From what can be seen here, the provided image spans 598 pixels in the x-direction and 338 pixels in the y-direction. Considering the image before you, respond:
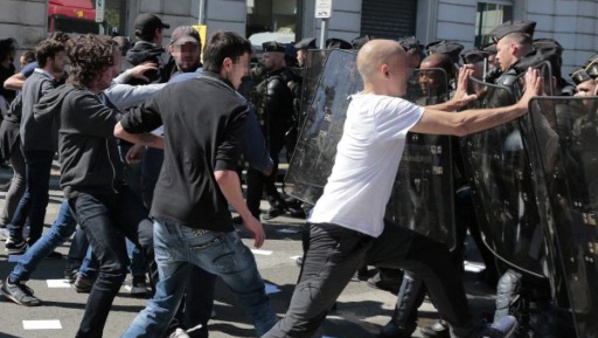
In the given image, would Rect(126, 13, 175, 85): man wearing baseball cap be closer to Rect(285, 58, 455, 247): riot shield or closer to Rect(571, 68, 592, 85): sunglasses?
Rect(285, 58, 455, 247): riot shield

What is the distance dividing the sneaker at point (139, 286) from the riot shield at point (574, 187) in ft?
Answer: 11.3

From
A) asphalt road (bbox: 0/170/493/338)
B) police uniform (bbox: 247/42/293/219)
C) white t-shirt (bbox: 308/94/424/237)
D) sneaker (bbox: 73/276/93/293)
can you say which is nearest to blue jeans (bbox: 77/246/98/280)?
sneaker (bbox: 73/276/93/293)

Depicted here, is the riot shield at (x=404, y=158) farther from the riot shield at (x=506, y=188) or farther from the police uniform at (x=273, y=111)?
the police uniform at (x=273, y=111)

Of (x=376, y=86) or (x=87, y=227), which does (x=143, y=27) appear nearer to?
(x=87, y=227)

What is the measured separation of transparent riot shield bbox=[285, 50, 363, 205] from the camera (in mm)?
5199

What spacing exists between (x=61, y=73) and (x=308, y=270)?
12.0 ft

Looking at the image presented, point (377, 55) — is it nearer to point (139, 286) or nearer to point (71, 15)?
point (139, 286)

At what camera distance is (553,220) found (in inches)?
129

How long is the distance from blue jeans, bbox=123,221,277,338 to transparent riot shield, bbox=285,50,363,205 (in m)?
1.37

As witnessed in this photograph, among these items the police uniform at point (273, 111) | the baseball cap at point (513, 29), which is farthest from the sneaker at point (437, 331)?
the police uniform at point (273, 111)

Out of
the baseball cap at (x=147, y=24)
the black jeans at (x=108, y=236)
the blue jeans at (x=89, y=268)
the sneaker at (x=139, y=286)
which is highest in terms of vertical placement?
the baseball cap at (x=147, y=24)

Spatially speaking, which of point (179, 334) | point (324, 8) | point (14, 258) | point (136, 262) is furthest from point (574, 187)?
point (324, 8)

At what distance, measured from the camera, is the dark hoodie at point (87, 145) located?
15.7 ft

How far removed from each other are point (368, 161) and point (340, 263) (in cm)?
46
